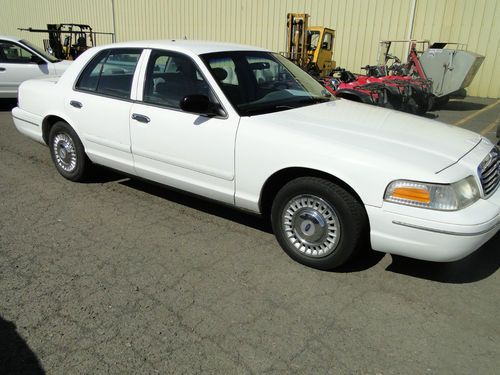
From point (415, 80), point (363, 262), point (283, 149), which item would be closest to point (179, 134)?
point (283, 149)

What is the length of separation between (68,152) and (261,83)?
245 cm

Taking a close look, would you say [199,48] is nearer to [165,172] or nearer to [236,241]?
[165,172]

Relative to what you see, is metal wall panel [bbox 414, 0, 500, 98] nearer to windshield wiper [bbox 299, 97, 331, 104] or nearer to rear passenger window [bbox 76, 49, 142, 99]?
windshield wiper [bbox 299, 97, 331, 104]

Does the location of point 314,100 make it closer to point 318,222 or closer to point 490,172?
point 318,222

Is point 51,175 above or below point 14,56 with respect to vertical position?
below

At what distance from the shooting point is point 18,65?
10.0 metres

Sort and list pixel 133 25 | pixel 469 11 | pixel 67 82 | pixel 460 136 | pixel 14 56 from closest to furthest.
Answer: pixel 460 136 < pixel 67 82 < pixel 14 56 < pixel 469 11 < pixel 133 25

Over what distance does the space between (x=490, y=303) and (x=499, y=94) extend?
12499 millimetres

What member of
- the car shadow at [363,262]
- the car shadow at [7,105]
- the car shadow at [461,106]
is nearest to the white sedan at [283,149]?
the car shadow at [363,262]

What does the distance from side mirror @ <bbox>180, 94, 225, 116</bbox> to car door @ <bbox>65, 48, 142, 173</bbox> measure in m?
0.91

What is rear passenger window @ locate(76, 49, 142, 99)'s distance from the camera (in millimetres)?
4469

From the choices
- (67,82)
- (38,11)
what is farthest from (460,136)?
(38,11)

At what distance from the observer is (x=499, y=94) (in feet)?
44.8

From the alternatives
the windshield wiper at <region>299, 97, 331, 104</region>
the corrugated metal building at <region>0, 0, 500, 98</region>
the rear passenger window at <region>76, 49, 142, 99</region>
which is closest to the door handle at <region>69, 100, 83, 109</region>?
the rear passenger window at <region>76, 49, 142, 99</region>
